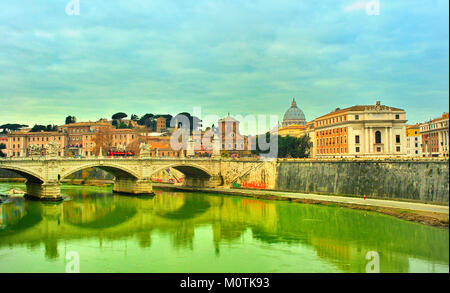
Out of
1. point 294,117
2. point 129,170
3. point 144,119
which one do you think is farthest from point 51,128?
point 294,117

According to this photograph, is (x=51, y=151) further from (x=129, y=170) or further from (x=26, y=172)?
(x=129, y=170)

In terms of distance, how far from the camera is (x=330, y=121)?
2088 inches

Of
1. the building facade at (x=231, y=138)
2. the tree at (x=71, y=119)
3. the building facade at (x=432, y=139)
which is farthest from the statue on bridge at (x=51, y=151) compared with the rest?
the tree at (x=71, y=119)

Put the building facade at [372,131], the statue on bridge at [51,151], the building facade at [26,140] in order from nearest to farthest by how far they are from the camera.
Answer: the statue on bridge at [51,151]
the building facade at [372,131]
the building facade at [26,140]

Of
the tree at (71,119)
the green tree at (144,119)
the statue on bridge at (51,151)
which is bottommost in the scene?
the statue on bridge at (51,151)

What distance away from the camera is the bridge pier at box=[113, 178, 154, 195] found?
42.5 meters

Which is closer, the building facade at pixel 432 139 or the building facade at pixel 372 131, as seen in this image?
the building facade at pixel 432 139

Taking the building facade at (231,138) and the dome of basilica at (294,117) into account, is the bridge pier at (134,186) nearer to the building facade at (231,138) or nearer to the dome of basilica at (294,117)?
the building facade at (231,138)

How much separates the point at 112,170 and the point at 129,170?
2.99 m

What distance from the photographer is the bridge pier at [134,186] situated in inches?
1672
